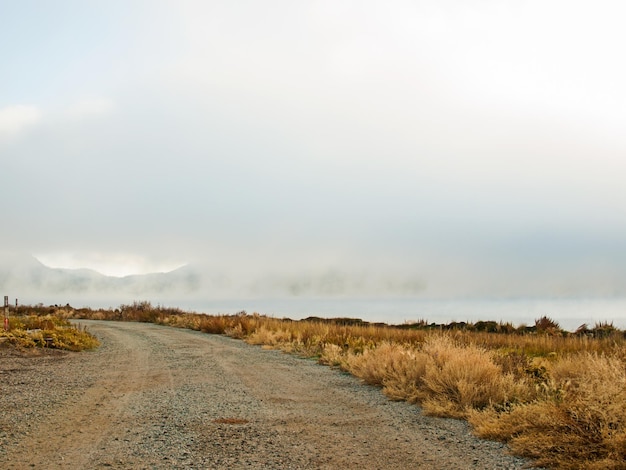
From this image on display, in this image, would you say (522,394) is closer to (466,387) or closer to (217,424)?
(466,387)

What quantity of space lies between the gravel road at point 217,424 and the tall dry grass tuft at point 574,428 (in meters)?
0.32

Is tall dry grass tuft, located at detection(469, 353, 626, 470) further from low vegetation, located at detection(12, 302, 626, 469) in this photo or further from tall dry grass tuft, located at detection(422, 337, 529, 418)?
tall dry grass tuft, located at detection(422, 337, 529, 418)

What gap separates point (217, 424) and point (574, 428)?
5023mm

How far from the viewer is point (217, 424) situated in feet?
27.0

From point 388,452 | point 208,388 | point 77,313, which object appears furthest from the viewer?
point 77,313

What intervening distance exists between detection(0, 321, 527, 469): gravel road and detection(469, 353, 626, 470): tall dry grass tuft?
321 millimetres

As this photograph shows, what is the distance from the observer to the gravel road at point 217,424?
646cm

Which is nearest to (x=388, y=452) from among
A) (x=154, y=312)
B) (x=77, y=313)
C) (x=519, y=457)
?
(x=519, y=457)

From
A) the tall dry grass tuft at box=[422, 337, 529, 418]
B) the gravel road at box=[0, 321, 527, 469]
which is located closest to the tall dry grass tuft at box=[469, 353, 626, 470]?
the gravel road at box=[0, 321, 527, 469]

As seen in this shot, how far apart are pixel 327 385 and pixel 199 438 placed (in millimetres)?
5264

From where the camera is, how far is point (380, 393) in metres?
11.2

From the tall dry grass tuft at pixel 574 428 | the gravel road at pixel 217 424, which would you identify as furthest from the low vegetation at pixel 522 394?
the gravel road at pixel 217 424

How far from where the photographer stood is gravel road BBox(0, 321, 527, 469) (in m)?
6.46

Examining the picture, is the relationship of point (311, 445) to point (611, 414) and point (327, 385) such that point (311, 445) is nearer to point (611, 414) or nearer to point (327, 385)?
point (611, 414)
